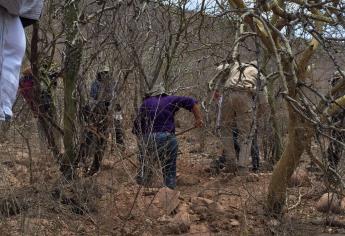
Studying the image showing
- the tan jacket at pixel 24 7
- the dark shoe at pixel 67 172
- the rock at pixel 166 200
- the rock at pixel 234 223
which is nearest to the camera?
the tan jacket at pixel 24 7

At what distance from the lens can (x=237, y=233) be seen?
599 cm

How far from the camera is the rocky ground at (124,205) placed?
5.25 m

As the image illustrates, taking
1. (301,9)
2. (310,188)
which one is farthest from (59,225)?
(310,188)

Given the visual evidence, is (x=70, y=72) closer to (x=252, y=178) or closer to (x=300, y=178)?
(x=252, y=178)

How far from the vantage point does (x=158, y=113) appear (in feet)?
22.4

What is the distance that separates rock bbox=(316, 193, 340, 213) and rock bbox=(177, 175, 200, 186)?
5.42 ft

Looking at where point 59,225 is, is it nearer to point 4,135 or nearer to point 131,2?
point 4,135

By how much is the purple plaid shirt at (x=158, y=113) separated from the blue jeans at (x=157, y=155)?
95mm

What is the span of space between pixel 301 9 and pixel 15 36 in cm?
270

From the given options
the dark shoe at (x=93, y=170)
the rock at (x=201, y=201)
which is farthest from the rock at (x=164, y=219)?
the dark shoe at (x=93, y=170)

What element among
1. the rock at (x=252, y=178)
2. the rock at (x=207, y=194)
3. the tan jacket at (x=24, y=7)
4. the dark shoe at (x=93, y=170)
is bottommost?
the rock at (x=207, y=194)

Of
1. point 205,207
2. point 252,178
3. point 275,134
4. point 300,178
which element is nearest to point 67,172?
point 205,207

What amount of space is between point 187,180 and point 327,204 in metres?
1.87

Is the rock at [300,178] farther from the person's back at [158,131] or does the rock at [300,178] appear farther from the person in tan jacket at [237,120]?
the person's back at [158,131]
